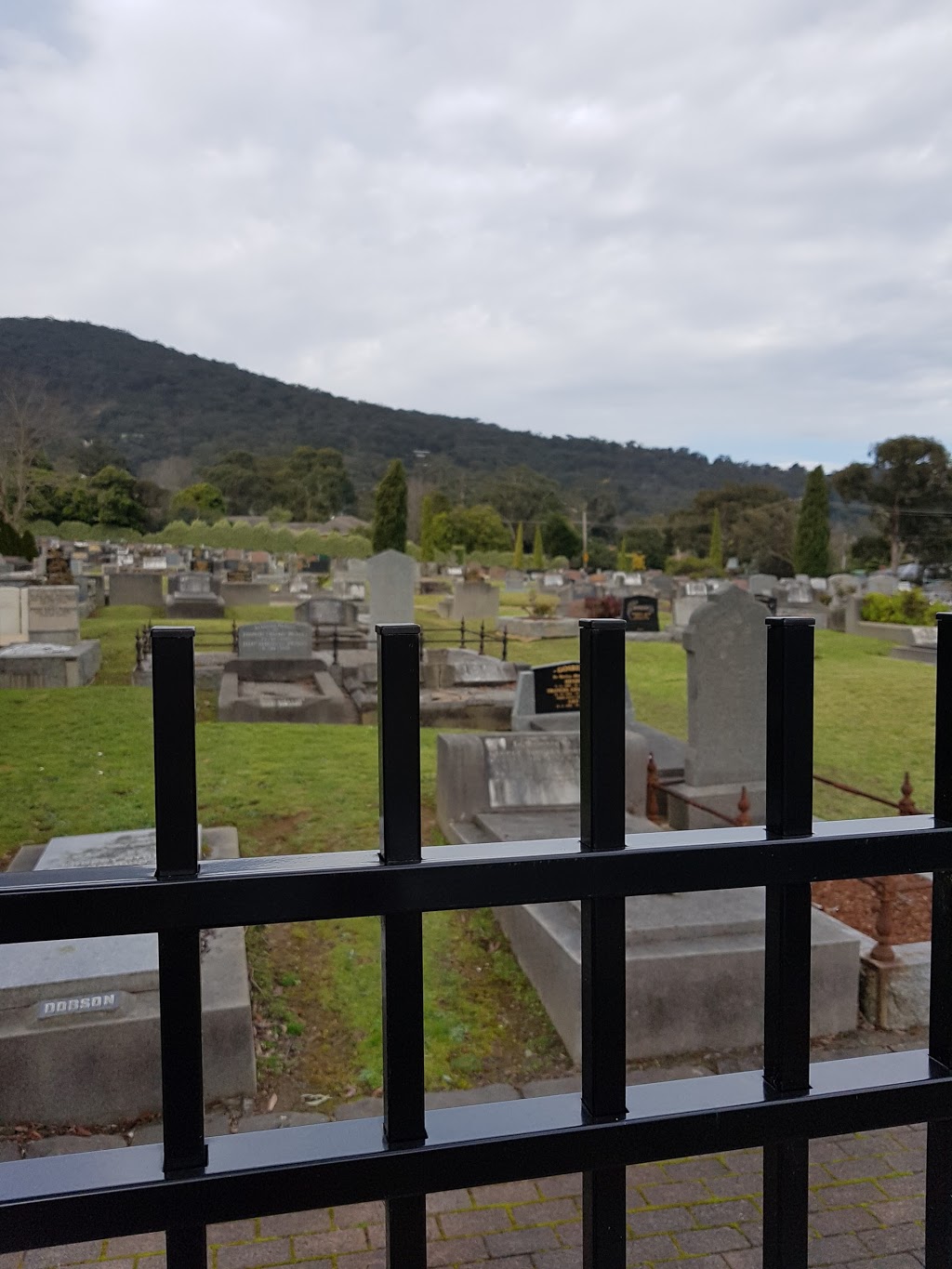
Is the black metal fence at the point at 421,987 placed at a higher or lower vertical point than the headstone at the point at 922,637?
higher

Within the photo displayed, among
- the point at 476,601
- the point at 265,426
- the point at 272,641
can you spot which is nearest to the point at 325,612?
the point at 476,601

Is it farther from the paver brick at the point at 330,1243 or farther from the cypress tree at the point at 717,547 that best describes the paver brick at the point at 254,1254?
the cypress tree at the point at 717,547

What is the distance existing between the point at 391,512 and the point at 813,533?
66.9 feet

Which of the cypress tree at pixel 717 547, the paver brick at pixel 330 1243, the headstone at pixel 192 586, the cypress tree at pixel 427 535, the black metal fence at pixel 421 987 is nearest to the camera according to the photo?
the black metal fence at pixel 421 987

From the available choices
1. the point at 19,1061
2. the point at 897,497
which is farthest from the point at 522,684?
the point at 897,497

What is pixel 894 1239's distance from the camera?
305 centimetres

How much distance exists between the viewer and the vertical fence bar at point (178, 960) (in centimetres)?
105

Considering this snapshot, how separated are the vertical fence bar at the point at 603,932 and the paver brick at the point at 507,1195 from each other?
7.54ft

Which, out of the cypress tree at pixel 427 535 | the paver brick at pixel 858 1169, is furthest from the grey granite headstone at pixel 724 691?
the cypress tree at pixel 427 535

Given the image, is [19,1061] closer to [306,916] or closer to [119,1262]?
[119,1262]

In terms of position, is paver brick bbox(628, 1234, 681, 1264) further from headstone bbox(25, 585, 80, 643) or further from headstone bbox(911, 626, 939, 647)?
headstone bbox(911, 626, 939, 647)

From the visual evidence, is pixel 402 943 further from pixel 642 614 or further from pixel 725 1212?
pixel 642 614

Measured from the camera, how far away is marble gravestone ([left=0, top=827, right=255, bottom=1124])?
12.2 ft

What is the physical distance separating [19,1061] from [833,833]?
139 inches
